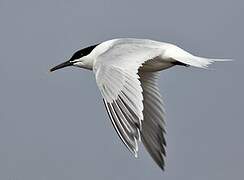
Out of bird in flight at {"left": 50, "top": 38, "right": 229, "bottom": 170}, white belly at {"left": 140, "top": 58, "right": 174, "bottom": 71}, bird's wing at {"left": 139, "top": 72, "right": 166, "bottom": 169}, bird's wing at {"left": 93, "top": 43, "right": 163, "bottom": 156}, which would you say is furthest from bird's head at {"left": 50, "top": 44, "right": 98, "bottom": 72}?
bird's wing at {"left": 93, "top": 43, "right": 163, "bottom": 156}

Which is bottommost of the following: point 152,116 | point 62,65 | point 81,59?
point 152,116

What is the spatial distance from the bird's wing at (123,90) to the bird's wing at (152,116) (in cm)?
70

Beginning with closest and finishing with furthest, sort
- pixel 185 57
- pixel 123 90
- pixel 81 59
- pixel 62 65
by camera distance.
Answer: pixel 123 90, pixel 185 57, pixel 81 59, pixel 62 65

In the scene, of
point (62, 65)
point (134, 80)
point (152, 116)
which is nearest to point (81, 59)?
point (62, 65)

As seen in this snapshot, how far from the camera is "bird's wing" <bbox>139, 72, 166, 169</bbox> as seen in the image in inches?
334

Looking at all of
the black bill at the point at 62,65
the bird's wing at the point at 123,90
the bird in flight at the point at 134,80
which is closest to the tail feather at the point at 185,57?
the bird in flight at the point at 134,80

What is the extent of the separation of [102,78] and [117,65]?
20cm

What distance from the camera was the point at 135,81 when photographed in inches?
289

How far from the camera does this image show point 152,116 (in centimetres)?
866

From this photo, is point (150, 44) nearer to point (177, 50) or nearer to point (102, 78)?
point (177, 50)

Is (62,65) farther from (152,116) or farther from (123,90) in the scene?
(123,90)

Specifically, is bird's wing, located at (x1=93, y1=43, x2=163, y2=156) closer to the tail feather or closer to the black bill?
the tail feather

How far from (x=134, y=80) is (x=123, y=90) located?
0.13 m

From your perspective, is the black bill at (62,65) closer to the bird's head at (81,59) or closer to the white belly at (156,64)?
the bird's head at (81,59)
